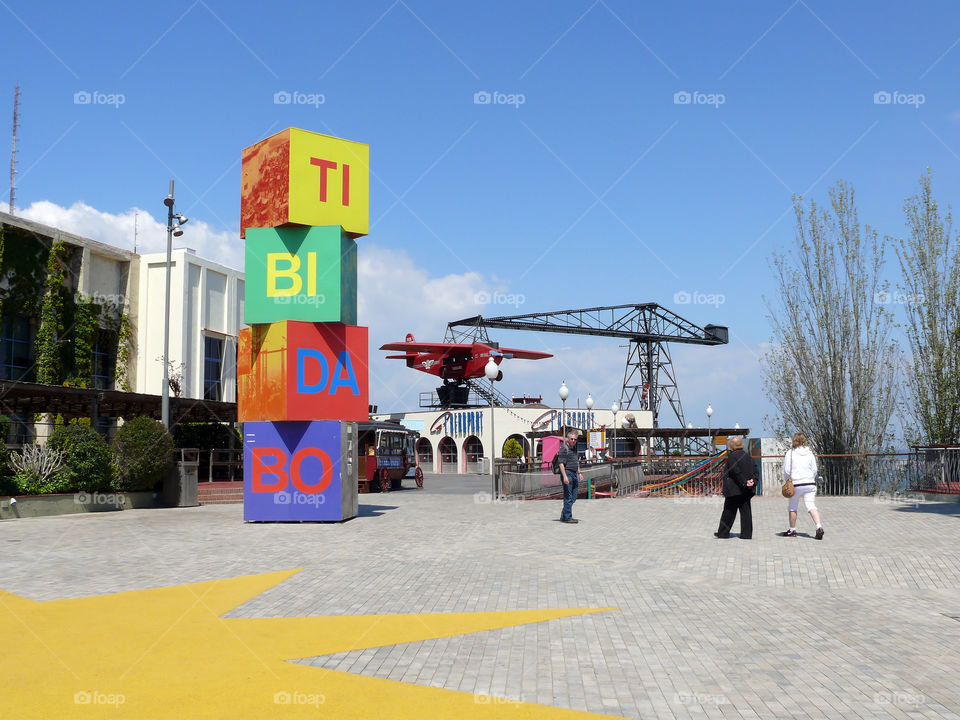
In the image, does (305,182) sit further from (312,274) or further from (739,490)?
(739,490)

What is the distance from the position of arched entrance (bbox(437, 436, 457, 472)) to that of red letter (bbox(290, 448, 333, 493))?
35.6 metres

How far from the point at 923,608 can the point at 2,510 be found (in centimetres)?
1741

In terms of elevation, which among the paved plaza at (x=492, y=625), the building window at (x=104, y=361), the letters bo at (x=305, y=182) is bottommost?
the paved plaza at (x=492, y=625)

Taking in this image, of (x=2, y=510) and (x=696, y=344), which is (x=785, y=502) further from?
(x=696, y=344)

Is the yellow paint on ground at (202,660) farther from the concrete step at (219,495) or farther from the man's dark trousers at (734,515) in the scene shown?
the concrete step at (219,495)

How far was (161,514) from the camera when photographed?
59.9 ft

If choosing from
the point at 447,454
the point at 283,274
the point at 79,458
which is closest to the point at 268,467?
the point at 283,274

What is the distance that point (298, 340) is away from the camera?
15.9m

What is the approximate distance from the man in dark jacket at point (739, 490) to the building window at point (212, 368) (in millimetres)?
28325

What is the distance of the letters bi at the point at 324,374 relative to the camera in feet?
52.4

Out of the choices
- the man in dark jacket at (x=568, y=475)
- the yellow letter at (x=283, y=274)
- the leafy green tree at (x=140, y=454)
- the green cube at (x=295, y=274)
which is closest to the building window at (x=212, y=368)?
the leafy green tree at (x=140, y=454)

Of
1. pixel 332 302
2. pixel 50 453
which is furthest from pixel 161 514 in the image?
pixel 332 302

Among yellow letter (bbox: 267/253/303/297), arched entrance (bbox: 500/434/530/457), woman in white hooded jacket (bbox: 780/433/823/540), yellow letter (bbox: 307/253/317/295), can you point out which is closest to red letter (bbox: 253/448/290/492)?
yellow letter (bbox: 267/253/303/297)

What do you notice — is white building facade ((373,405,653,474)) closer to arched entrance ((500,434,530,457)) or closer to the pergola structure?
arched entrance ((500,434,530,457))
